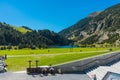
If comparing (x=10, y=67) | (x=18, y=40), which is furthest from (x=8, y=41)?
(x=10, y=67)

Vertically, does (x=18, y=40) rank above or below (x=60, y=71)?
above

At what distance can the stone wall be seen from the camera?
134 ft

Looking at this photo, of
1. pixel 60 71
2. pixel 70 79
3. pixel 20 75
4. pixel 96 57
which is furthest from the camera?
pixel 96 57

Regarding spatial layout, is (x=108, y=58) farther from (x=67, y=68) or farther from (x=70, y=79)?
(x=70, y=79)

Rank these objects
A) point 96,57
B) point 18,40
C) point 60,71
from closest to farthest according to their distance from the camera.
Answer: point 60,71 < point 96,57 < point 18,40

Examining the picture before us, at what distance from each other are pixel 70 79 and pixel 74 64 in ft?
22.3

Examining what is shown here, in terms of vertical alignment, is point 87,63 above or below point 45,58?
below

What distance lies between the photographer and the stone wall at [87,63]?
134 feet

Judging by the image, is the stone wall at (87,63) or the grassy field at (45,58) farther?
the grassy field at (45,58)

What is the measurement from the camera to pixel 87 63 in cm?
4197

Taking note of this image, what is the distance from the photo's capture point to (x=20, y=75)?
122 ft

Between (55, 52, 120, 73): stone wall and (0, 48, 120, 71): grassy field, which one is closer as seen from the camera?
(55, 52, 120, 73): stone wall

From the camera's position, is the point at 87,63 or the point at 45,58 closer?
the point at 87,63

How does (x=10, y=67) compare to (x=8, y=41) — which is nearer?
(x=10, y=67)
